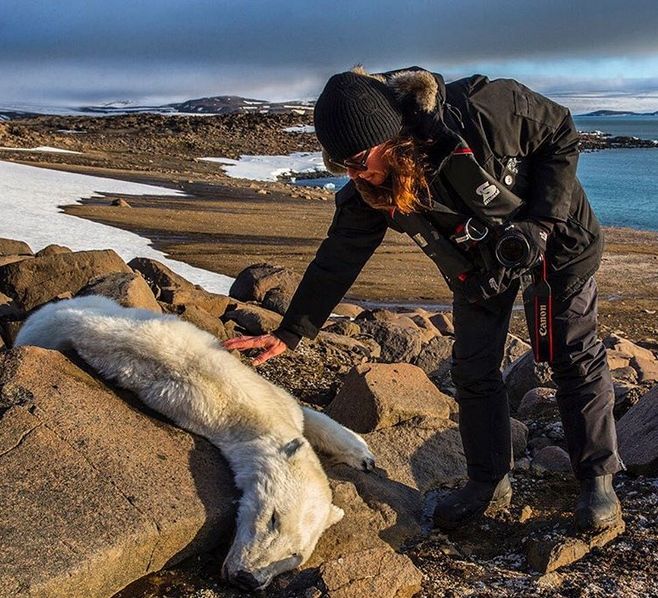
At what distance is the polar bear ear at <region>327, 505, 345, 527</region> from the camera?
12.6 ft

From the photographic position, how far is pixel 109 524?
342 centimetres

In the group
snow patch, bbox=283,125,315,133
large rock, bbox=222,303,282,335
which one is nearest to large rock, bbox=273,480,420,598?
large rock, bbox=222,303,282,335

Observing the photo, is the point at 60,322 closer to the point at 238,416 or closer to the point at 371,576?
the point at 238,416

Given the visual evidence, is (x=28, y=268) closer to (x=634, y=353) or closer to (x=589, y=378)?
(x=589, y=378)

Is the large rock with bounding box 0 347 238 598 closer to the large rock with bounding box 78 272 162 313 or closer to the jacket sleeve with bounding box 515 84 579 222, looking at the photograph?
the large rock with bounding box 78 272 162 313

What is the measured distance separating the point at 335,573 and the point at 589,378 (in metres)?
1.66

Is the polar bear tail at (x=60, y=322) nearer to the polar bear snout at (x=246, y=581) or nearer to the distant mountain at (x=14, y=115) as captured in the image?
the polar bear snout at (x=246, y=581)

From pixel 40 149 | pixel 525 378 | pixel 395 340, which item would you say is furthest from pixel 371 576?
pixel 40 149

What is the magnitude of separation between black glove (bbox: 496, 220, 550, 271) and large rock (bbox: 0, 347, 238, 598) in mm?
1754

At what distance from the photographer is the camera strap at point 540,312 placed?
12.9 feet

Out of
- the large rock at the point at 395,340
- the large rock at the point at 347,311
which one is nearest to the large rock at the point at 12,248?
the large rock at the point at 347,311

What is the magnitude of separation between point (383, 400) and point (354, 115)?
2.44 metres

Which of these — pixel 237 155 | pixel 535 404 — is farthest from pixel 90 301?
pixel 237 155

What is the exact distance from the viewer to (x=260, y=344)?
174 inches
